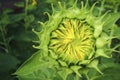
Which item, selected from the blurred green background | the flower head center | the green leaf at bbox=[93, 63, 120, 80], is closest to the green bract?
the flower head center

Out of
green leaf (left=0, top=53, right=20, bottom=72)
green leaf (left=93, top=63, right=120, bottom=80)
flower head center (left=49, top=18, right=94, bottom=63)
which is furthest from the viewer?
green leaf (left=0, top=53, right=20, bottom=72)

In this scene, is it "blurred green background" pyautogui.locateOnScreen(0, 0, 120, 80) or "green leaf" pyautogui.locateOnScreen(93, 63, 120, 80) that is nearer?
"green leaf" pyautogui.locateOnScreen(93, 63, 120, 80)

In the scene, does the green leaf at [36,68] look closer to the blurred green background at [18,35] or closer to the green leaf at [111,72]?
the green leaf at [111,72]

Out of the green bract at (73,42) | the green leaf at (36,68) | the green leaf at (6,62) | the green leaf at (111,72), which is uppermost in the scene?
the green bract at (73,42)

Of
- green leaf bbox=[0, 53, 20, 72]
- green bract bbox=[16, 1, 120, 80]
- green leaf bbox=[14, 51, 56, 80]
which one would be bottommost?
green leaf bbox=[0, 53, 20, 72]

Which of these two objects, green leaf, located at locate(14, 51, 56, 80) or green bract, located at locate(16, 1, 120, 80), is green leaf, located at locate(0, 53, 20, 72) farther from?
green bract, located at locate(16, 1, 120, 80)

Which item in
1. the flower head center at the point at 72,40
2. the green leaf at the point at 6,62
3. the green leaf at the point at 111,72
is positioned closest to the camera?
the flower head center at the point at 72,40

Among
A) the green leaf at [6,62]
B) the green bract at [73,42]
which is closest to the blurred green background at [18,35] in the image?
the green leaf at [6,62]

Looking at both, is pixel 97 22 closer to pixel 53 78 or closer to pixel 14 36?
pixel 53 78

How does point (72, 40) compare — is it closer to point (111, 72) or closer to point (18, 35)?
point (111, 72)
